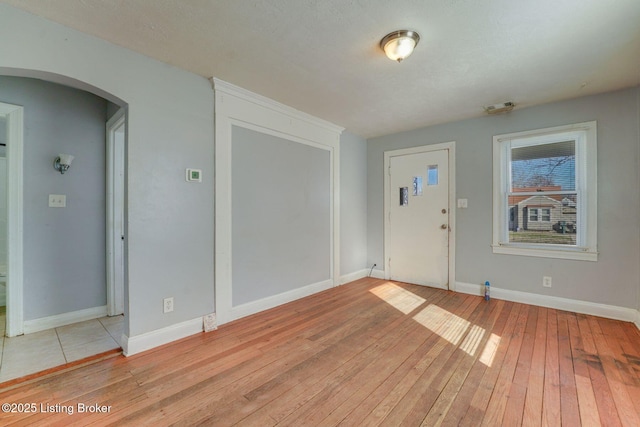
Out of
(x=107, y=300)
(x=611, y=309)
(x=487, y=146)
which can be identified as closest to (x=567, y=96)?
(x=487, y=146)

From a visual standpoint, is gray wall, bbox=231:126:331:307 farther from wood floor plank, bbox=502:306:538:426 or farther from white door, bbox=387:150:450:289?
wood floor plank, bbox=502:306:538:426

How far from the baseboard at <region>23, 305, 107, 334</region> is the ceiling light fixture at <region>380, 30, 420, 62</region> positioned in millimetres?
3796

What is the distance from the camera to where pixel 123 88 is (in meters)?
2.16

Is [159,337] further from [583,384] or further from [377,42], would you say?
[583,384]

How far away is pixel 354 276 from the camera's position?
4.55m

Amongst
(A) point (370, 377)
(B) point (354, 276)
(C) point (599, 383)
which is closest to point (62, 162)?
(A) point (370, 377)

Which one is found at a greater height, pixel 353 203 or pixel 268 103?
pixel 268 103

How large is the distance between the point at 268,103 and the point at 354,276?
2948 mm

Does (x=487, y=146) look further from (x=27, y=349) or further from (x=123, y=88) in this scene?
(x=27, y=349)

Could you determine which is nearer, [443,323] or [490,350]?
[490,350]

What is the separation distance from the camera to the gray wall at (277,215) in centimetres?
295

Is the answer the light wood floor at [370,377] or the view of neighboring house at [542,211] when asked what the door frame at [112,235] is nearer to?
the light wood floor at [370,377]

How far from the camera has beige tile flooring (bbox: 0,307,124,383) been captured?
2.01 m

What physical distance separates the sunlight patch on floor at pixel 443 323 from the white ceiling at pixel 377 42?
2434mm
